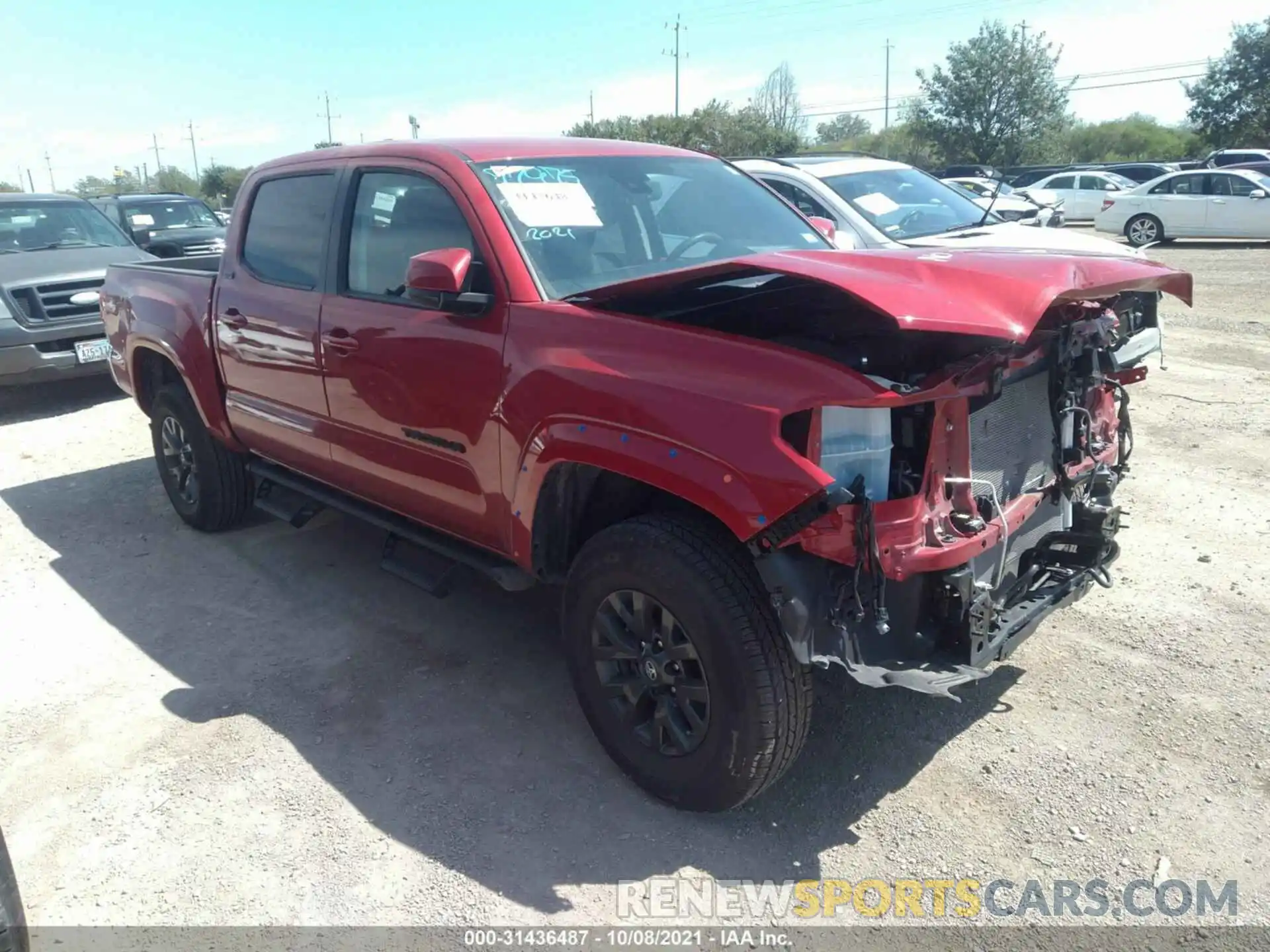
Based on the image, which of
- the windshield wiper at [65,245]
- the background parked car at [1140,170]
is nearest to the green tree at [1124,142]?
the background parked car at [1140,170]

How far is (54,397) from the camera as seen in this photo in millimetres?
9438

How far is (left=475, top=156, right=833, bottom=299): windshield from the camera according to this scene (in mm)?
3416

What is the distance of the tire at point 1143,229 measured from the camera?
19.6 metres

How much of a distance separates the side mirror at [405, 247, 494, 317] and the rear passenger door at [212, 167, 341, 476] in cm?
104

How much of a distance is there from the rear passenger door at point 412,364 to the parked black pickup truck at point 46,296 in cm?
581

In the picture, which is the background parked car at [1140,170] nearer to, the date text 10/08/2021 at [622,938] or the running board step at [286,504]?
the running board step at [286,504]

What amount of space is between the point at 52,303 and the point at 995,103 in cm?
4382

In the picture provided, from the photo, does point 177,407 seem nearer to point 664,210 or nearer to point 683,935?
point 664,210

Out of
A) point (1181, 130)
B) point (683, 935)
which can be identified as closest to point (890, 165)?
point (683, 935)

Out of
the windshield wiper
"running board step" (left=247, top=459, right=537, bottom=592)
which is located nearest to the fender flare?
"running board step" (left=247, top=459, right=537, bottom=592)

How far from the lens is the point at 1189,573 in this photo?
4.44m

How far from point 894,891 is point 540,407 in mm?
1763

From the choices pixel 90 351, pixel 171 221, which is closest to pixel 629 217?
pixel 90 351

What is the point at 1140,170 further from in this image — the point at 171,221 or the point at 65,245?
the point at 65,245
